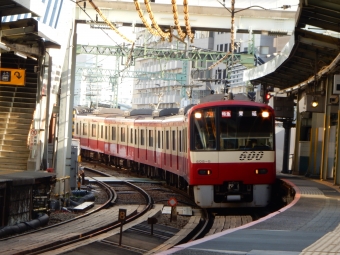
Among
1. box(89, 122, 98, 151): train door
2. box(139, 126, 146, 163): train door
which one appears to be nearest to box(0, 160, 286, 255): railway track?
box(139, 126, 146, 163): train door

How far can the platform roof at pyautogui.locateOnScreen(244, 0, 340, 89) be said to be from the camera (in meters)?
16.8

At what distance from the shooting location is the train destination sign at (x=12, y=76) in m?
19.5

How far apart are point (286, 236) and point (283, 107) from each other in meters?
19.9

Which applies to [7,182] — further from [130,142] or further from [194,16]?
[130,142]

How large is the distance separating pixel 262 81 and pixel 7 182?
783 inches

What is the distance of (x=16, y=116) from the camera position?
23953 mm

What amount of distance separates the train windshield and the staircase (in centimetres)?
569

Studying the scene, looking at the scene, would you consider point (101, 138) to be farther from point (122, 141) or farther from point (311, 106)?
point (311, 106)

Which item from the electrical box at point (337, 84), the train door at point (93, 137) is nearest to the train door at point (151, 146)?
the electrical box at point (337, 84)

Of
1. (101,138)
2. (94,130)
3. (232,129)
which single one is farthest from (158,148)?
(94,130)

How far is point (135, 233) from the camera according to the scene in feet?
46.7

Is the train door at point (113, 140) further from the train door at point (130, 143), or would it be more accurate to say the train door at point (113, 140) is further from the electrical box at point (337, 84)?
the electrical box at point (337, 84)

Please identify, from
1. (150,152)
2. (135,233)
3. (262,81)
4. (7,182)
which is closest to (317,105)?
(150,152)

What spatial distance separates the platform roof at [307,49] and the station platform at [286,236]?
13.2 ft
